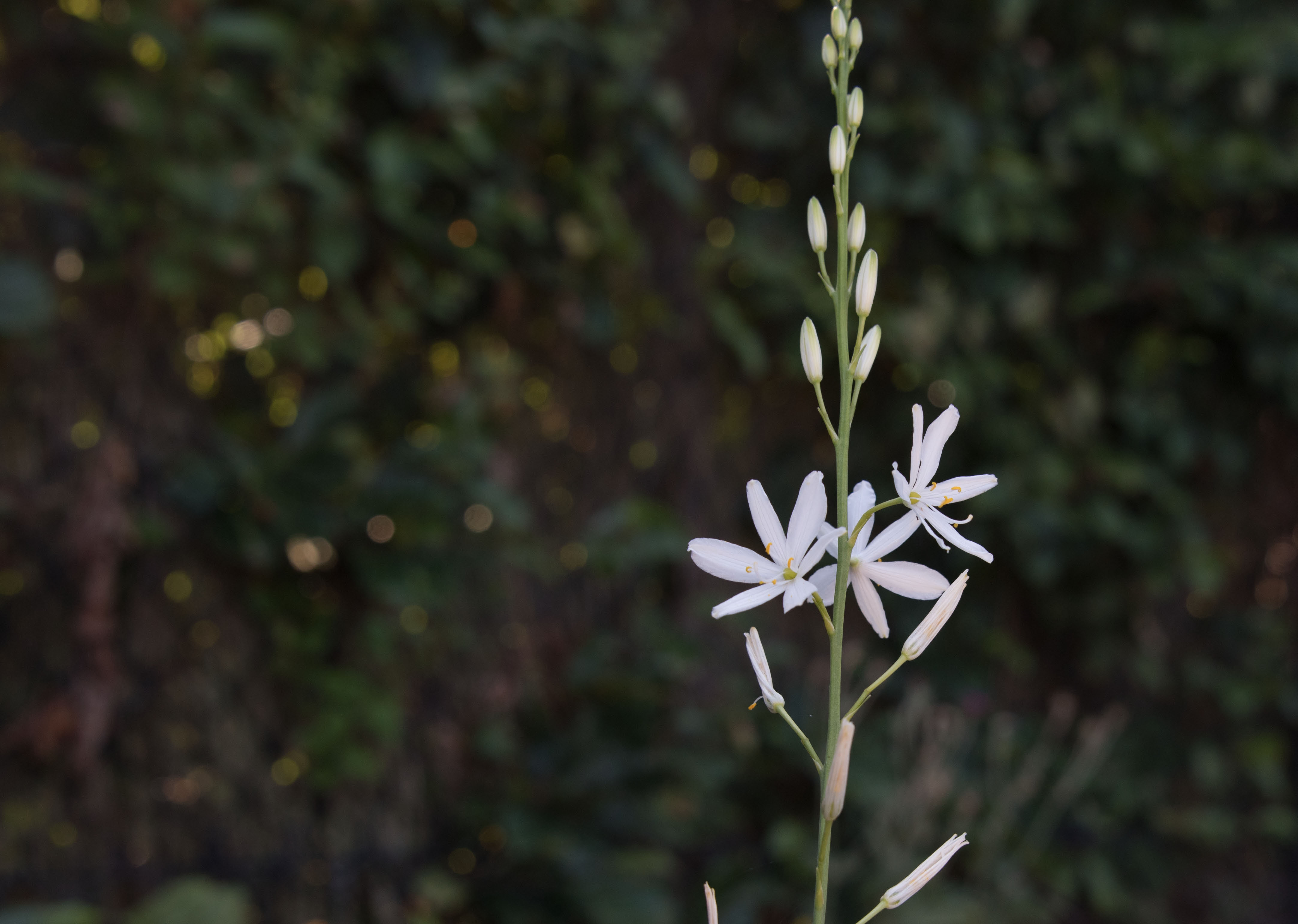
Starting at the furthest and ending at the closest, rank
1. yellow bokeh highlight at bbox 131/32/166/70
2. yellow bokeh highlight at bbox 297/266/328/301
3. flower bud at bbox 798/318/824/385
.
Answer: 1. yellow bokeh highlight at bbox 297/266/328/301
2. yellow bokeh highlight at bbox 131/32/166/70
3. flower bud at bbox 798/318/824/385

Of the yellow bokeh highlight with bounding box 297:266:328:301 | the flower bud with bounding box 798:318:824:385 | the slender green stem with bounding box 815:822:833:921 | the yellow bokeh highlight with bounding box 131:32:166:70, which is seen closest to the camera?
the slender green stem with bounding box 815:822:833:921

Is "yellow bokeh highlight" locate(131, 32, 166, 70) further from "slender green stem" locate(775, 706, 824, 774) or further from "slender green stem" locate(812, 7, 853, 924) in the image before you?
"slender green stem" locate(775, 706, 824, 774)

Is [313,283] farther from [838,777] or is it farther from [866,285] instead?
[838,777]

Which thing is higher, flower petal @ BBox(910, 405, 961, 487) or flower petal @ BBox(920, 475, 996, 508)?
flower petal @ BBox(910, 405, 961, 487)

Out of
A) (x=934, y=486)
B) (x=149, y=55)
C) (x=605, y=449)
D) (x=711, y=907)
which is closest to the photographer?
(x=711, y=907)

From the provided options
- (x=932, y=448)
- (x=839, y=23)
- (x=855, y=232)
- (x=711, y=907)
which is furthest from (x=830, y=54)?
(x=711, y=907)

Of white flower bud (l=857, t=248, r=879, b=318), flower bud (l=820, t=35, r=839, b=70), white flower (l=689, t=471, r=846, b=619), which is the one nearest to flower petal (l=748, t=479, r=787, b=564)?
white flower (l=689, t=471, r=846, b=619)

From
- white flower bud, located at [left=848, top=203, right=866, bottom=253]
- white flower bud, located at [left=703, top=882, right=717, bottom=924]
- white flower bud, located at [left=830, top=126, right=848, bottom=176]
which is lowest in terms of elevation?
white flower bud, located at [left=703, top=882, right=717, bottom=924]

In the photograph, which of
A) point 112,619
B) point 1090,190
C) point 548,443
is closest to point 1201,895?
point 1090,190

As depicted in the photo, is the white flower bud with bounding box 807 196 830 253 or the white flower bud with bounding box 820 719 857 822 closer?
the white flower bud with bounding box 820 719 857 822
